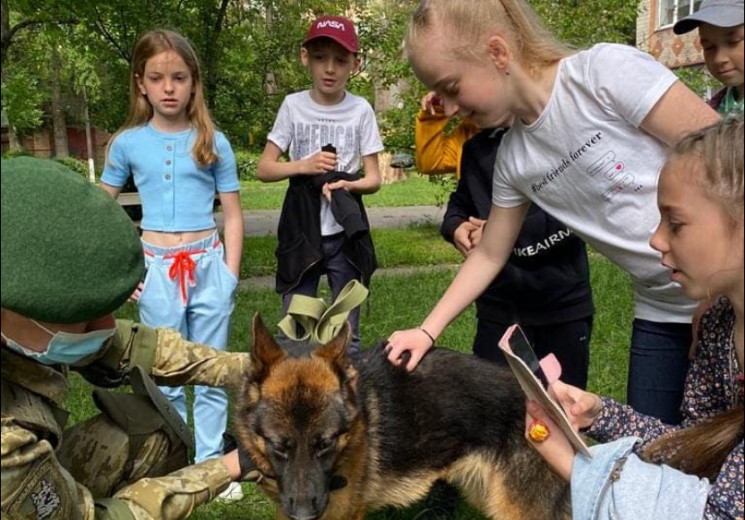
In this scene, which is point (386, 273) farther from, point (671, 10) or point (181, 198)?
point (671, 10)

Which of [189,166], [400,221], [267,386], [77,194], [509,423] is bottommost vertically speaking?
[400,221]

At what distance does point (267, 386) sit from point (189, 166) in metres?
1.72

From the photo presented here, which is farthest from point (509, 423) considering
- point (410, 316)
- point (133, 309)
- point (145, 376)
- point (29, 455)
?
point (133, 309)

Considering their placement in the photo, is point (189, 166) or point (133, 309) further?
point (133, 309)

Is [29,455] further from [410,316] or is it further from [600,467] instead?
[410,316]

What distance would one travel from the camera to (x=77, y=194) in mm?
2154

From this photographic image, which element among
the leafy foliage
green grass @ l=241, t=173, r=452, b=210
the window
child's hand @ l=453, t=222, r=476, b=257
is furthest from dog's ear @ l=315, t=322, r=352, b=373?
the window

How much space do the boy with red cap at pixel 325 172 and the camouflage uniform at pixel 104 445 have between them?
56.1 inches

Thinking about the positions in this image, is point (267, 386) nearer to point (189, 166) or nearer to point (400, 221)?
point (189, 166)

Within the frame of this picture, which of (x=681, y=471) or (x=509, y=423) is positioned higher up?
(x=681, y=471)

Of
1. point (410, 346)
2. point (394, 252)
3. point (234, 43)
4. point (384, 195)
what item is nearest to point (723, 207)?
point (410, 346)

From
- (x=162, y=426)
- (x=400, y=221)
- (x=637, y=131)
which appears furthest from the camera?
(x=400, y=221)

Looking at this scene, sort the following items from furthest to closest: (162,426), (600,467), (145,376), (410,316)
Result: (410,316) → (162,426) → (145,376) → (600,467)

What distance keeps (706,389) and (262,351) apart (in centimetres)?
161
